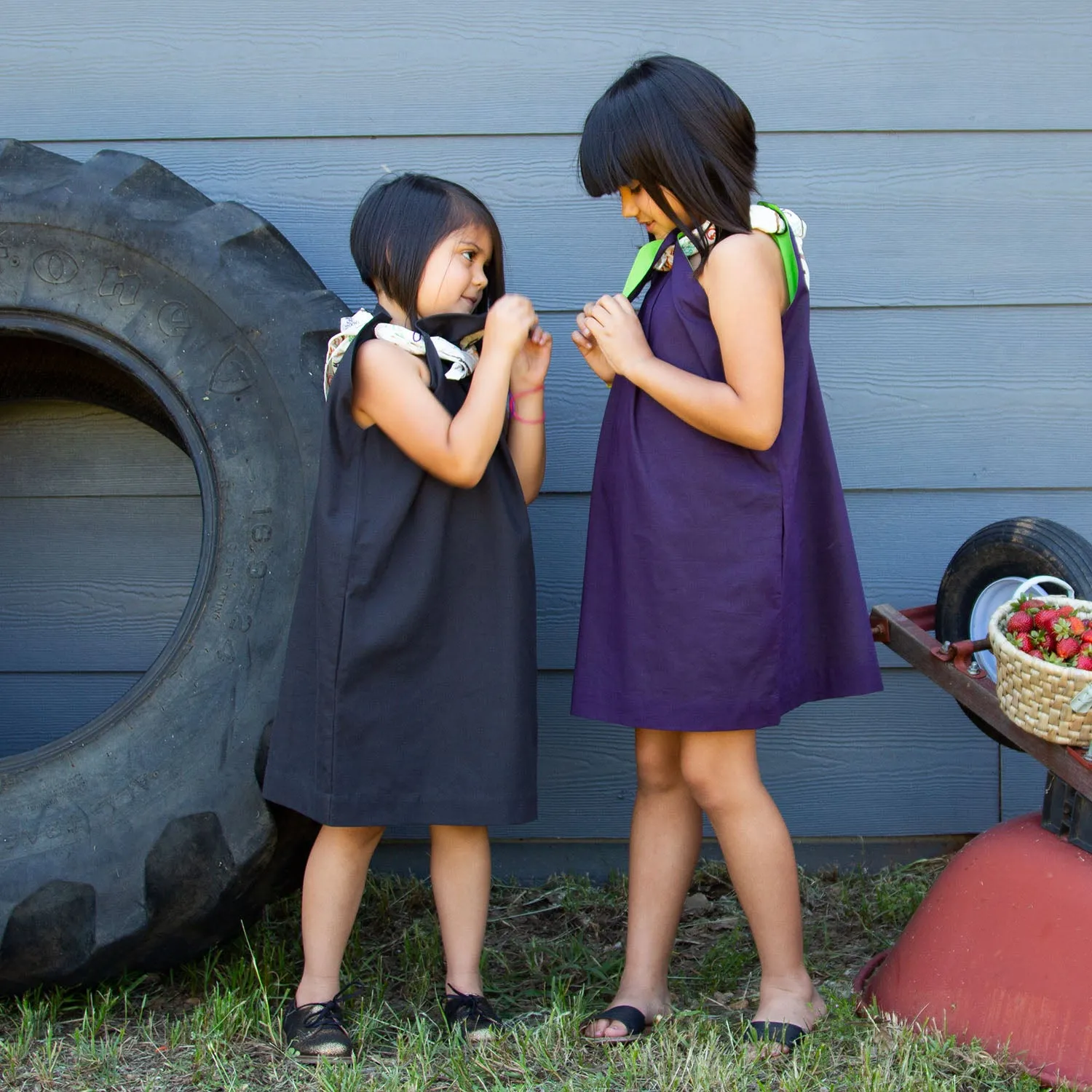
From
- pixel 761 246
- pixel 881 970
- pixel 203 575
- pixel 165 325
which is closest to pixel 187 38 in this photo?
pixel 165 325

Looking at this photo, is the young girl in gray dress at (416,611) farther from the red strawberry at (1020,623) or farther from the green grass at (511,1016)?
the red strawberry at (1020,623)

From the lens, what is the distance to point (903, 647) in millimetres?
2086

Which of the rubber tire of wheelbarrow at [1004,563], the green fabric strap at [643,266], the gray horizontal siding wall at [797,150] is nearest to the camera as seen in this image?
the green fabric strap at [643,266]

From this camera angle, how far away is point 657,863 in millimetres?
1997

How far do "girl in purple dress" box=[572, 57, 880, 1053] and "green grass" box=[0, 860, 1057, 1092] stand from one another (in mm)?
91

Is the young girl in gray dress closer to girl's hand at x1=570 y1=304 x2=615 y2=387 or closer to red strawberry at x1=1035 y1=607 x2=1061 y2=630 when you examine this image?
girl's hand at x1=570 y1=304 x2=615 y2=387

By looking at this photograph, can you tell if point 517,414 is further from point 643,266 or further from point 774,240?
point 774,240

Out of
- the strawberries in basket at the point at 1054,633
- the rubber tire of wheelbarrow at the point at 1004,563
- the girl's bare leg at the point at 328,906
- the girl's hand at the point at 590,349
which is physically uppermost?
the girl's hand at the point at 590,349

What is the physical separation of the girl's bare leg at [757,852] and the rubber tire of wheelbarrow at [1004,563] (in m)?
0.42

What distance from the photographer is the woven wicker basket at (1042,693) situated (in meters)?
1.67

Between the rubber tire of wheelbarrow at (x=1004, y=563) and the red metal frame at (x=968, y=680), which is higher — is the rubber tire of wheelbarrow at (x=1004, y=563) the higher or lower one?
the higher one

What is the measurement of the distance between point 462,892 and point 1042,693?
3.03 ft

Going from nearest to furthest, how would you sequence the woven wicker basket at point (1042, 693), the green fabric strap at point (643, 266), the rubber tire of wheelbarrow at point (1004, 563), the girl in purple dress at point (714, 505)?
the woven wicker basket at point (1042, 693), the girl in purple dress at point (714, 505), the green fabric strap at point (643, 266), the rubber tire of wheelbarrow at point (1004, 563)

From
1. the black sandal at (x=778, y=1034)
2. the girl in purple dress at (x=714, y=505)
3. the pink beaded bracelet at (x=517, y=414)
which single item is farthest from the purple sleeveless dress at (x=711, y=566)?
the black sandal at (x=778, y=1034)
